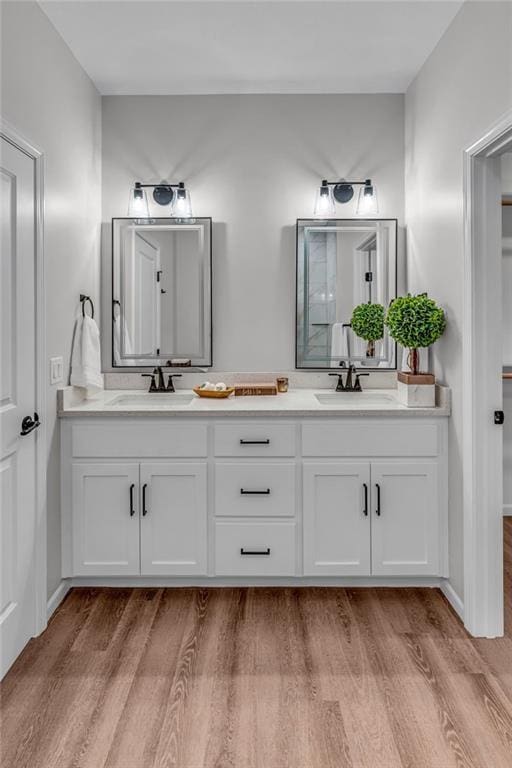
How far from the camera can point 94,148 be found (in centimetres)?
325

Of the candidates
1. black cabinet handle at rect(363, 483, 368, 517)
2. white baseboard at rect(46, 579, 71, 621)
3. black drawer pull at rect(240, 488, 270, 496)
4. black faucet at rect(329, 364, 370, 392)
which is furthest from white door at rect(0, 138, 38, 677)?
black faucet at rect(329, 364, 370, 392)

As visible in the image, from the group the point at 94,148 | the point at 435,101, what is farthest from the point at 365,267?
the point at 94,148

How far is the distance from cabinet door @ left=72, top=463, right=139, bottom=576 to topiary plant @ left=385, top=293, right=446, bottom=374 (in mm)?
1384

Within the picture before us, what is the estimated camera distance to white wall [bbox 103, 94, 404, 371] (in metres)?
3.36

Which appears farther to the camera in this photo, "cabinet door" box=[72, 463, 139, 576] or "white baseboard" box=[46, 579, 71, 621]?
"cabinet door" box=[72, 463, 139, 576]

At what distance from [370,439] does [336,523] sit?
0.42 metres

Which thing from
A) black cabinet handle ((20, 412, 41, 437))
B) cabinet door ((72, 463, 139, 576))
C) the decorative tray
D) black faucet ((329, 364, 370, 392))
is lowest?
cabinet door ((72, 463, 139, 576))

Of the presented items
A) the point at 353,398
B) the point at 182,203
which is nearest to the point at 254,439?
the point at 353,398

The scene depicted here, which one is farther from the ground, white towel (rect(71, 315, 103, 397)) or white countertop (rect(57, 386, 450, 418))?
white towel (rect(71, 315, 103, 397))

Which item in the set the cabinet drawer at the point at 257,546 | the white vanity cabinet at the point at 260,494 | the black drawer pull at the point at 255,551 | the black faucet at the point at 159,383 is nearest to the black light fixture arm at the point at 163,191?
the black faucet at the point at 159,383

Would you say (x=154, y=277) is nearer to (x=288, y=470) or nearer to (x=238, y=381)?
(x=238, y=381)

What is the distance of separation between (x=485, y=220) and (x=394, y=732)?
6.11ft

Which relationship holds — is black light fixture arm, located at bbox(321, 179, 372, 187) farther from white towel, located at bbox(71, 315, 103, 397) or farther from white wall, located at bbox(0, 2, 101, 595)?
white towel, located at bbox(71, 315, 103, 397)

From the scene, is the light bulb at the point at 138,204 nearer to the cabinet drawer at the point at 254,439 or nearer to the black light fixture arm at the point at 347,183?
the black light fixture arm at the point at 347,183
